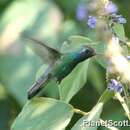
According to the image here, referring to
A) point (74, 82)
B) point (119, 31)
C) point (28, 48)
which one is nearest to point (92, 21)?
point (119, 31)

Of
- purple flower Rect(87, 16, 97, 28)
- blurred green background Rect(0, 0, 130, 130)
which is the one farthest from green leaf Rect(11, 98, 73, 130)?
blurred green background Rect(0, 0, 130, 130)

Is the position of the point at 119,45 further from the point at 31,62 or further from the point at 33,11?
the point at 33,11

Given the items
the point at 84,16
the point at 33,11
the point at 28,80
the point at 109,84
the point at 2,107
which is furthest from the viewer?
the point at 2,107

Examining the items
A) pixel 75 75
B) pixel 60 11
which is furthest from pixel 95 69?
pixel 75 75

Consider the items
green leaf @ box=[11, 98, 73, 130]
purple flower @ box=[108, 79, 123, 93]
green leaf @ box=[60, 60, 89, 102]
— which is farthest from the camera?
green leaf @ box=[60, 60, 89, 102]

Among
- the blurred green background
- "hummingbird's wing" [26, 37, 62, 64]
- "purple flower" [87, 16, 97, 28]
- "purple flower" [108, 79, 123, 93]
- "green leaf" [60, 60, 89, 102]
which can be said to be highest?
"purple flower" [87, 16, 97, 28]

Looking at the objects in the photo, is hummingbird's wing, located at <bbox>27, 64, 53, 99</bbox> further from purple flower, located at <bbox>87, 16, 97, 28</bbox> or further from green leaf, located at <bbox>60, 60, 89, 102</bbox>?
purple flower, located at <bbox>87, 16, 97, 28</bbox>

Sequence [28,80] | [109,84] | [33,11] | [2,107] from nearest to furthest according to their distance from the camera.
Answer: [109,84], [28,80], [33,11], [2,107]
